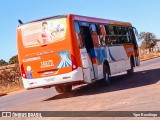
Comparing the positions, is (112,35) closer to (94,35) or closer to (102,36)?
(102,36)

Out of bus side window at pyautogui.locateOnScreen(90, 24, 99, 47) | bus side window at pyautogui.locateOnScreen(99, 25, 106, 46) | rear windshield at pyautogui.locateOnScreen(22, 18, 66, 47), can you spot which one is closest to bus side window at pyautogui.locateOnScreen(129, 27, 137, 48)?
bus side window at pyautogui.locateOnScreen(99, 25, 106, 46)

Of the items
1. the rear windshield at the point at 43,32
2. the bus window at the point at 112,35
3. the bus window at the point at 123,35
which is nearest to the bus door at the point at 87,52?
the rear windshield at the point at 43,32

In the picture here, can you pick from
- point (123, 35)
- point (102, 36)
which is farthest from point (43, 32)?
point (123, 35)

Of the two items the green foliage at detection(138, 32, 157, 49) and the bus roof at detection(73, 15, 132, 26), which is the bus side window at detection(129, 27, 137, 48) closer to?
the bus roof at detection(73, 15, 132, 26)

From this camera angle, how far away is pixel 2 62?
341 ft

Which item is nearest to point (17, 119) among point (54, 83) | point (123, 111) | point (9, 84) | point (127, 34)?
point (123, 111)

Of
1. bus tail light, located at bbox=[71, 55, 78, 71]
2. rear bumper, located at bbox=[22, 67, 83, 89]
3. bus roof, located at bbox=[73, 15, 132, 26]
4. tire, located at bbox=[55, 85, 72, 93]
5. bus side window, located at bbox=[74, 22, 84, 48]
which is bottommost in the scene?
tire, located at bbox=[55, 85, 72, 93]

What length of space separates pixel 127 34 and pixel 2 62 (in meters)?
82.0

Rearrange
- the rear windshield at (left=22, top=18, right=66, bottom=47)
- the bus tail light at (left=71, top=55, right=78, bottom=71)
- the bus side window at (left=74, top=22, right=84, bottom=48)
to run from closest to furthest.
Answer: the bus tail light at (left=71, top=55, right=78, bottom=71), the rear windshield at (left=22, top=18, right=66, bottom=47), the bus side window at (left=74, top=22, right=84, bottom=48)

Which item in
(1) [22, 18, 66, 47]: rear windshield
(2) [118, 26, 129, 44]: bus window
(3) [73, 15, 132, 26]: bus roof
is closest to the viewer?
(1) [22, 18, 66, 47]: rear windshield

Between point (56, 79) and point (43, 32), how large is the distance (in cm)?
196

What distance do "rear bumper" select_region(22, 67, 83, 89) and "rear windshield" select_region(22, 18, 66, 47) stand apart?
1419 millimetres

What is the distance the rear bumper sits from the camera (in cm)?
1599

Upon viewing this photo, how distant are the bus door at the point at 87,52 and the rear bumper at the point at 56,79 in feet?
1.69
